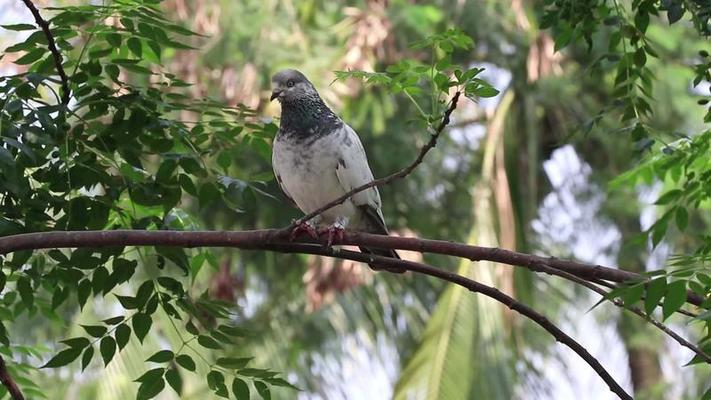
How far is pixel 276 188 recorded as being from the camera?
10.0 meters

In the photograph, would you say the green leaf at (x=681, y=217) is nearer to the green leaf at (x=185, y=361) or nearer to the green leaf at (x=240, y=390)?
the green leaf at (x=240, y=390)

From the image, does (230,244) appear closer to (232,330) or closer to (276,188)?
(232,330)

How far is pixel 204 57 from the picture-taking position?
10.6m

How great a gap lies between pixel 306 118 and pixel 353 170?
31 centimetres

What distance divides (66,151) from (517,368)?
21.2 feet

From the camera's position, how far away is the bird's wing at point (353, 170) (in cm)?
445

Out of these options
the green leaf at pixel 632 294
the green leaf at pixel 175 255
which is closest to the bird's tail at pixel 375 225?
the green leaf at pixel 175 255

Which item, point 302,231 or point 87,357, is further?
point 302,231

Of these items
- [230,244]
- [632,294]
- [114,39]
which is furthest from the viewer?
[114,39]

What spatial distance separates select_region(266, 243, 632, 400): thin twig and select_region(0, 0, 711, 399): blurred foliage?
0.33m

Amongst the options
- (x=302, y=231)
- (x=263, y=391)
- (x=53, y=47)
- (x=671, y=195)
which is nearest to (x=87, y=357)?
(x=263, y=391)

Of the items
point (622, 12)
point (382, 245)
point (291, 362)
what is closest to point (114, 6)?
point (382, 245)

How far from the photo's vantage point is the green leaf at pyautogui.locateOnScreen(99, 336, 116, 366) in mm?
3490

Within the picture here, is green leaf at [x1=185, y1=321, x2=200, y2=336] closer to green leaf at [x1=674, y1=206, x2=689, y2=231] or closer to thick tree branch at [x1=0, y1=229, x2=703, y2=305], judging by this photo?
thick tree branch at [x1=0, y1=229, x2=703, y2=305]
